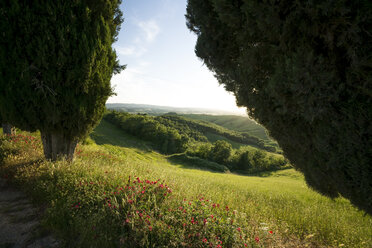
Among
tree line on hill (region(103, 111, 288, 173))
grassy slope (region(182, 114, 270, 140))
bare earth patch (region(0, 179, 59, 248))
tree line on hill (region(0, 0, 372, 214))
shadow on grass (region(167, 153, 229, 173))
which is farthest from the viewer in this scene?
grassy slope (region(182, 114, 270, 140))

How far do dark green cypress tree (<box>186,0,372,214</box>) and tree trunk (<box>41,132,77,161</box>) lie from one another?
27.7 ft

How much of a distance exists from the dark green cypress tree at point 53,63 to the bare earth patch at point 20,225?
2759mm

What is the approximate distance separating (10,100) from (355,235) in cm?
1305

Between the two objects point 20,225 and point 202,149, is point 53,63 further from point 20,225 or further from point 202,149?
point 202,149

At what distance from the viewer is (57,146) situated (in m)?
7.02

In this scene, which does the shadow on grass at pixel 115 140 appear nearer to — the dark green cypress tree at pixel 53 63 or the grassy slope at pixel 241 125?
the dark green cypress tree at pixel 53 63

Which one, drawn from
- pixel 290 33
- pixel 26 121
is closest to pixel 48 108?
pixel 26 121

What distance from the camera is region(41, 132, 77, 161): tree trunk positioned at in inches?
274

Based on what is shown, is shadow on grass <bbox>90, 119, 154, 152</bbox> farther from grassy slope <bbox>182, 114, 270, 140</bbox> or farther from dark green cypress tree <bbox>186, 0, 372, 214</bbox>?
grassy slope <bbox>182, 114, 270, 140</bbox>

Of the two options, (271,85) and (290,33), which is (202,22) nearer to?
(290,33)

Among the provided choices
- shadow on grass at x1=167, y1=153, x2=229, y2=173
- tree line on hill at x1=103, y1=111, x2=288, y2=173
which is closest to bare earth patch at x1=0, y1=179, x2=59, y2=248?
shadow on grass at x1=167, y1=153, x2=229, y2=173

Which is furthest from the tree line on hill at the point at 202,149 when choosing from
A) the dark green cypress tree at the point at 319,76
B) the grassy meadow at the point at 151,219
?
the dark green cypress tree at the point at 319,76

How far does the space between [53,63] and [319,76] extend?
8354mm

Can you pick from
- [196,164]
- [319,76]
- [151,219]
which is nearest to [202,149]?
[196,164]
